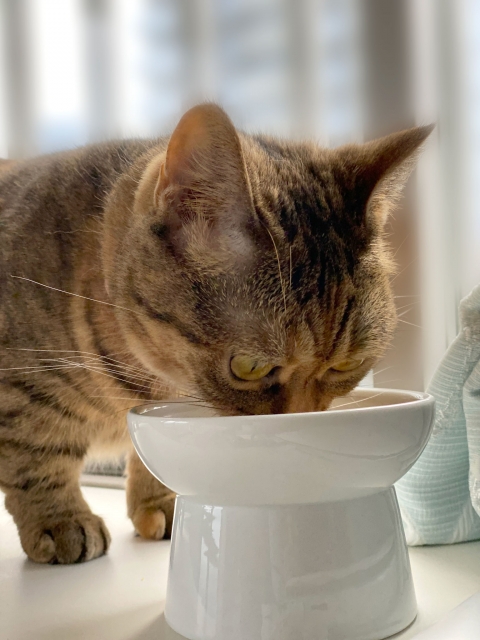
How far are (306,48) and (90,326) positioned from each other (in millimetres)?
712

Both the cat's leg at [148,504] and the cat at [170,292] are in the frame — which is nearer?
the cat at [170,292]

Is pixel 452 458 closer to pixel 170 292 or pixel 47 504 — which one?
pixel 170 292

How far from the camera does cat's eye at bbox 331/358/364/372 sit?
89cm

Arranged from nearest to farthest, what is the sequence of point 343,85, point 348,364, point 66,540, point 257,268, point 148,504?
point 257,268 < point 348,364 < point 66,540 < point 148,504 < point 343,85

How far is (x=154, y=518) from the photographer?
113 cm

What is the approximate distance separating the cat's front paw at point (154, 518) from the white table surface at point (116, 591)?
0.07ft

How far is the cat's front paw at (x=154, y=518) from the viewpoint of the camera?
111 centimetres

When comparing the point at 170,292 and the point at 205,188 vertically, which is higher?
the point at 205,188

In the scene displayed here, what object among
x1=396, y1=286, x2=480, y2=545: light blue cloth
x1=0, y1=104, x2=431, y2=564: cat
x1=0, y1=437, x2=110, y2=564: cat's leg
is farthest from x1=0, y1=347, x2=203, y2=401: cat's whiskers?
x1=396, y1=286, x2=480, y2=545: light blue cloth

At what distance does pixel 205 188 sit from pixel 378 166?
25 centimetres

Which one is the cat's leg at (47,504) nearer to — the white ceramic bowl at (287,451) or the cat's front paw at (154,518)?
the cat's front paw at (154,518)

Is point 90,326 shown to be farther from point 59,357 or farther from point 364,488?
point 364,488

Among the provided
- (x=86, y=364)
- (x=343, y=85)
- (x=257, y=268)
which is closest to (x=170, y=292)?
(x=257, y=268)

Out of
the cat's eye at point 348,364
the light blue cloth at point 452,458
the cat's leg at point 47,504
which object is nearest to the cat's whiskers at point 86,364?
the cat's leg at point 47,504
